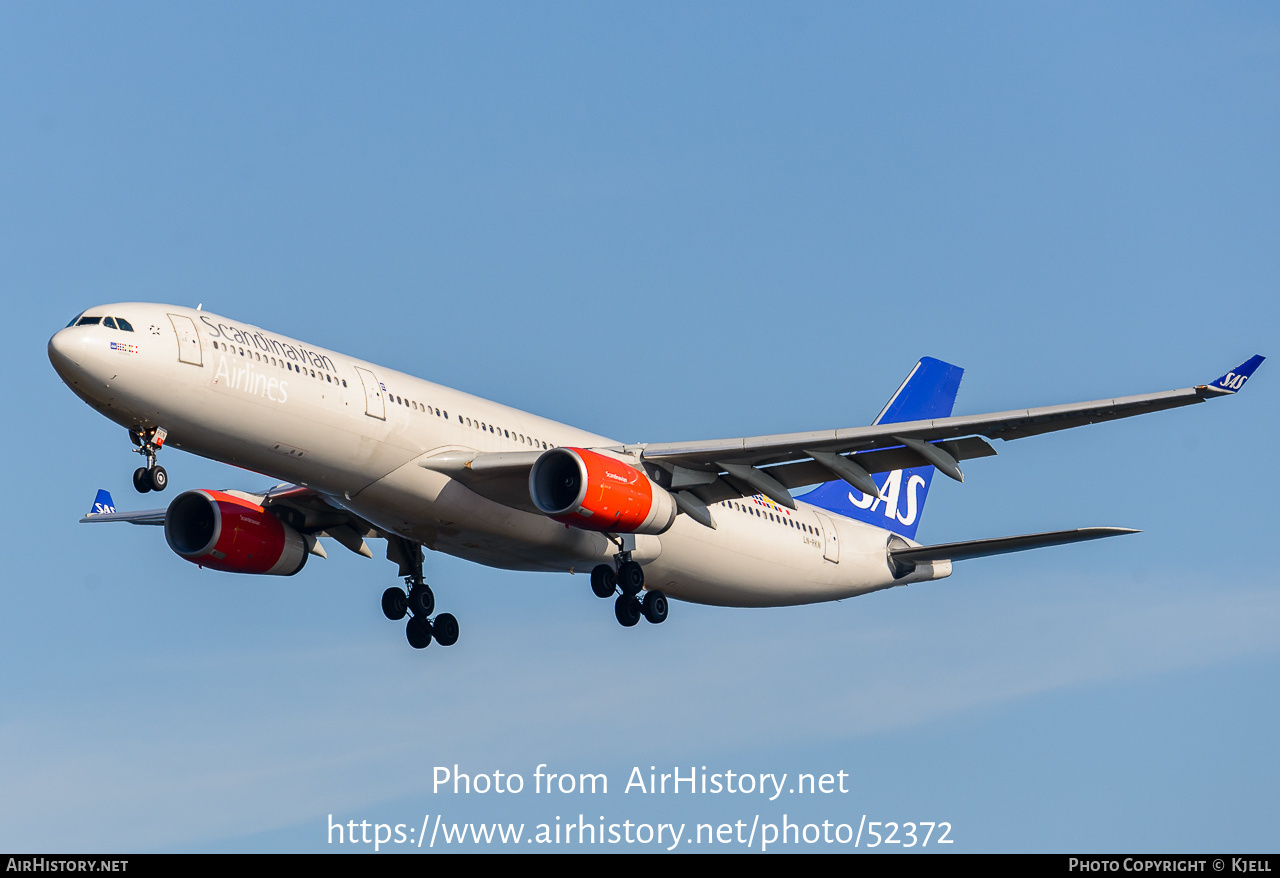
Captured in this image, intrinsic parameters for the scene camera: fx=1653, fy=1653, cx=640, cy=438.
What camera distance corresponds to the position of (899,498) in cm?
4700

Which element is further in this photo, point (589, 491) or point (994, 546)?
point (994, 546)

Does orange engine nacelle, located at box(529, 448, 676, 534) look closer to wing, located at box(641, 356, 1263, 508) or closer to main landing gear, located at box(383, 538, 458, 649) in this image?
wing, located at box(641, 356, 1263, 508)

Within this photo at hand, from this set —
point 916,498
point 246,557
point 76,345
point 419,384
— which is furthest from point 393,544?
point 916,498

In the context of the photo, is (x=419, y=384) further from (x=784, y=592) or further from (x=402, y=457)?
(x=784, y=592)

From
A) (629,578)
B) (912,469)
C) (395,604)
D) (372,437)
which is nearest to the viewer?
(372,437)

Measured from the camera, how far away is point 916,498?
156 feet

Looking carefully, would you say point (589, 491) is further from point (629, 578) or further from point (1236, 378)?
point (1236, 378)

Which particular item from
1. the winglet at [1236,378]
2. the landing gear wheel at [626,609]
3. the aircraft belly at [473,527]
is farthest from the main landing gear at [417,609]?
the winglet at [1236,378]

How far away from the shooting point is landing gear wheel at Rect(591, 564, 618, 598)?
36406 mm

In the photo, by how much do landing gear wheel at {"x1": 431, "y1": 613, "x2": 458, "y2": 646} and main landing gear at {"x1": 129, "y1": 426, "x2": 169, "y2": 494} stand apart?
10623 millimetres

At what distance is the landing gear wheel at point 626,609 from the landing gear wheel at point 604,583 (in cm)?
28

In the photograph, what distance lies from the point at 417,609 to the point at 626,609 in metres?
5.70

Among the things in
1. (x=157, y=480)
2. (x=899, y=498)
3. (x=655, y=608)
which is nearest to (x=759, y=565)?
(x=655, y=608)

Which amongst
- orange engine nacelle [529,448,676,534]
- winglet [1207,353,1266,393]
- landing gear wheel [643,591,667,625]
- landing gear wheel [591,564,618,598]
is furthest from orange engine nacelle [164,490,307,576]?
winglet [1207,353,1266,393]
